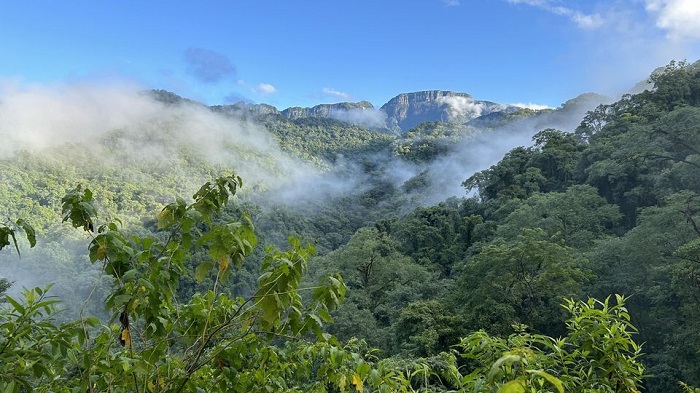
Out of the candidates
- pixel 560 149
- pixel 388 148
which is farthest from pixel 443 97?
pixel 560 149

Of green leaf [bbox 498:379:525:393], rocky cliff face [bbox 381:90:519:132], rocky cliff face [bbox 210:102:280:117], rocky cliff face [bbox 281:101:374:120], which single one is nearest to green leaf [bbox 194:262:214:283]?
green leaf [bbox 498:379:525:393]

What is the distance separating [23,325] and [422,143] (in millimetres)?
102982

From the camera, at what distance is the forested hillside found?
1613 millimetres

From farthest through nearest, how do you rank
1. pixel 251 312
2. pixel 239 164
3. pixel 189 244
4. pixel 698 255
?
pixel 239 164 → pixel 698 255 → pixel 189 244 → pixel 251 312

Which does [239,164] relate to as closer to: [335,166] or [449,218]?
[335,166]

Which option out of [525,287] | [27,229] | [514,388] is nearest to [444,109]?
[525,287]

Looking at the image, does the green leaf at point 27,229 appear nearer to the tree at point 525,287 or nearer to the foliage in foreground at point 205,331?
the foliage in foreground at point 205,331

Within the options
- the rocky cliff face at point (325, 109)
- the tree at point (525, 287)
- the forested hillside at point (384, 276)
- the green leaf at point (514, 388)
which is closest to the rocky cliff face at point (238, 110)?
the rocky cliff face at point (325, 109)

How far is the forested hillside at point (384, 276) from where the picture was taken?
161cm

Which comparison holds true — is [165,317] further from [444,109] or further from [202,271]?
[444,109]

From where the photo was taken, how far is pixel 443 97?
191 metres

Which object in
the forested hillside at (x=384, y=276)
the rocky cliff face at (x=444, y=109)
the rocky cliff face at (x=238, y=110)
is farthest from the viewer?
the rocky cliff face at (x=444, y=109)

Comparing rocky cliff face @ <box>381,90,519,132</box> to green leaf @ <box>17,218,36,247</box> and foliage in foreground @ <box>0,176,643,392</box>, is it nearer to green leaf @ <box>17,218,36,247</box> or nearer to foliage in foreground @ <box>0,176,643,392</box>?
foliage in foreground @ <box>0,176,643,392</box>

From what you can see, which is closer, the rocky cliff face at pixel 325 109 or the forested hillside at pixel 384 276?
the forested hillside at pixel 384 276
